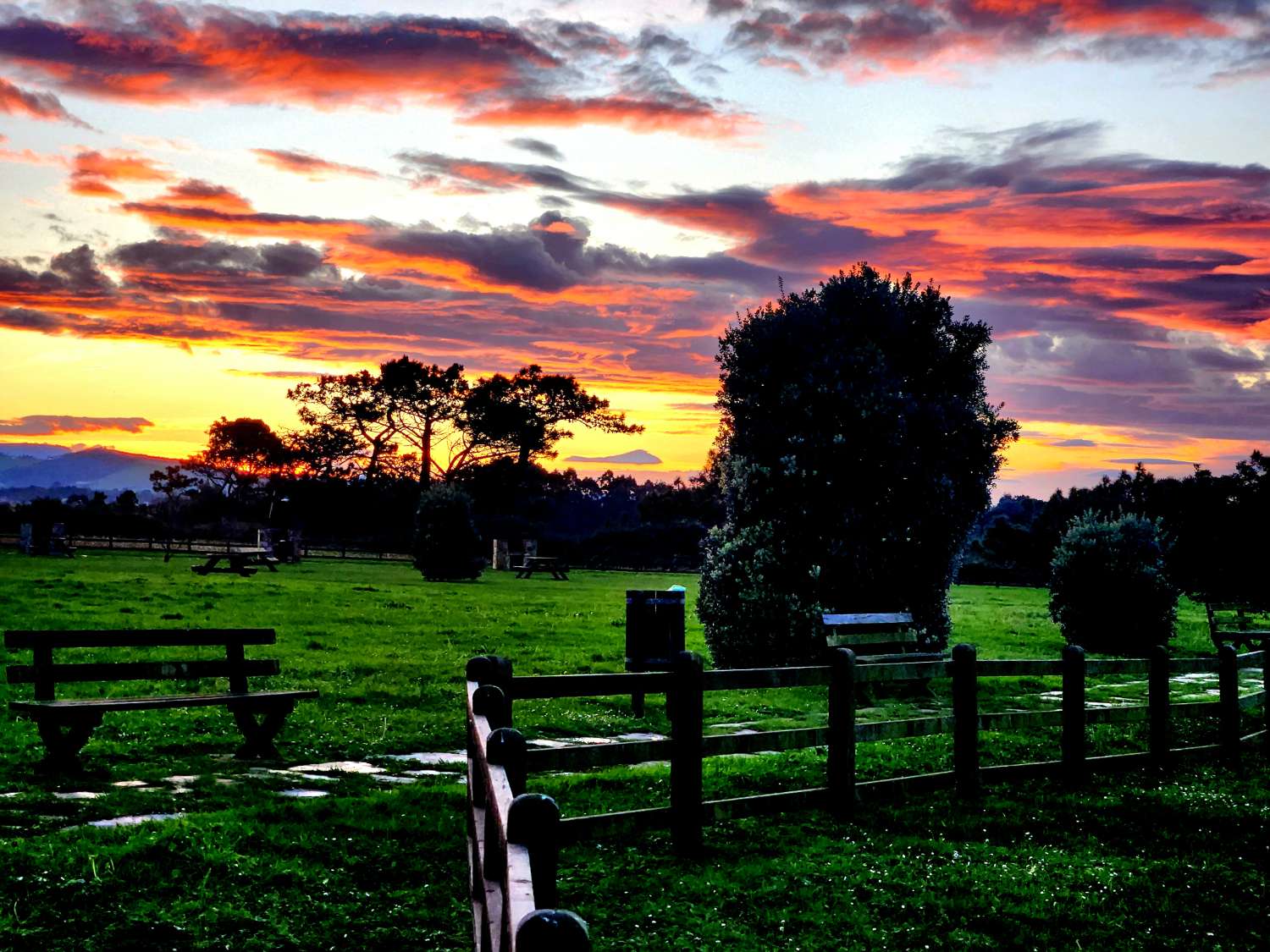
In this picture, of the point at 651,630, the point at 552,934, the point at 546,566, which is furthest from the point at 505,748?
the point at 546,566

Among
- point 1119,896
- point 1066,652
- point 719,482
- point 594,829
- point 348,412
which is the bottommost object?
point 1119,896

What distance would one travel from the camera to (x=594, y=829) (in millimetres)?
7383

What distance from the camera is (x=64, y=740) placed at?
980 cm

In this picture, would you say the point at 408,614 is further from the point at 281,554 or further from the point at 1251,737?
the point at 281,554

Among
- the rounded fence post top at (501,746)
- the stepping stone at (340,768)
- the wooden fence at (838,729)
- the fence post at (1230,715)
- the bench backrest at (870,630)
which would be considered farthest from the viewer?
the bench backrest at (870,630)

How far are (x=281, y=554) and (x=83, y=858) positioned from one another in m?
52.3

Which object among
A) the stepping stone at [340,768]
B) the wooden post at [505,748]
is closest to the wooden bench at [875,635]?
the stepping stone at [340,768]

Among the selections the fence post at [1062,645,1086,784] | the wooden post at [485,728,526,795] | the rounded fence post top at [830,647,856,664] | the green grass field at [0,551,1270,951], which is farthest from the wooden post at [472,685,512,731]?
the fence post at [1062,645,1086,784]

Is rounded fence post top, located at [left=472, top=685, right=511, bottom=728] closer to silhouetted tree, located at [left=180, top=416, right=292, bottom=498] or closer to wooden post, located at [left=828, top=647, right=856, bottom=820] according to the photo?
wooden post, located at [left=828, top=647, right=856, bottom=820]

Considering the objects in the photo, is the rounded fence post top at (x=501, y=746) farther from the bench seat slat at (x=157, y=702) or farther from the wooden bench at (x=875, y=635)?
the wooden bench at (x=875, y=635)

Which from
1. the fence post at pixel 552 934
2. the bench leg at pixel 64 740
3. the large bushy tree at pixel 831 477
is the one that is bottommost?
the bench leg at pixel 64 740

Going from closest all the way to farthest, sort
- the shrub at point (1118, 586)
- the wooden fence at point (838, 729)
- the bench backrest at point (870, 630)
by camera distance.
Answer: the wooden fence at point (838, 729) < the bench backrest at point (870, 630) < the shrub at point (1118, 586)

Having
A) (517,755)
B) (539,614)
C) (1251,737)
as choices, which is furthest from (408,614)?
(517,755)

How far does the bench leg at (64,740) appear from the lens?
969cm
